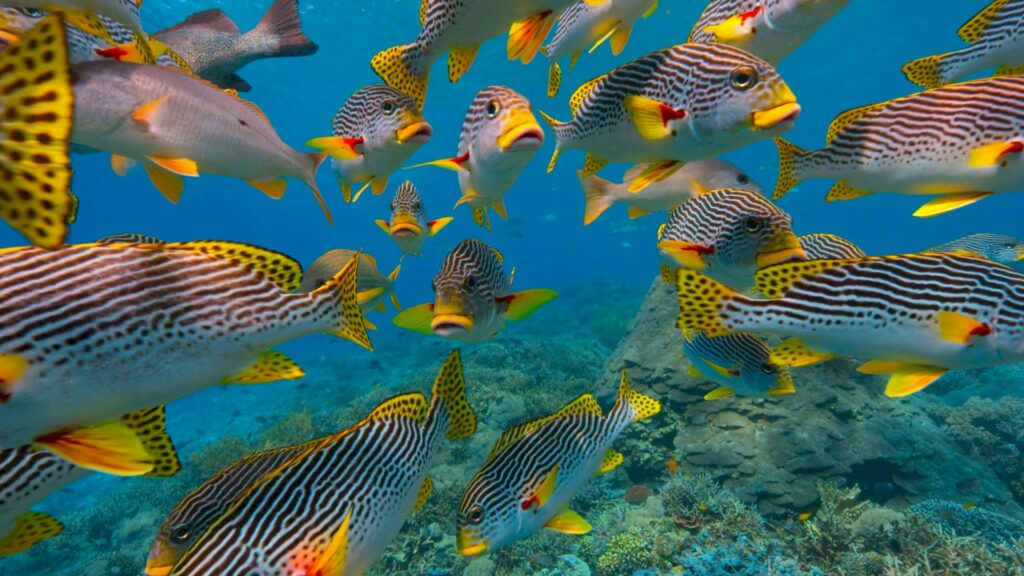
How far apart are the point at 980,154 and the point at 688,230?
182 cm

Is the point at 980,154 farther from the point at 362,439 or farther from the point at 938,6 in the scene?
the point at 938,6

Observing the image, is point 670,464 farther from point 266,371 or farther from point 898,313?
point 266,371

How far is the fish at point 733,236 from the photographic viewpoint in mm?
3408

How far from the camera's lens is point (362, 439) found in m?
2.62

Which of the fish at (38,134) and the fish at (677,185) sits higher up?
the fish at (38,134)

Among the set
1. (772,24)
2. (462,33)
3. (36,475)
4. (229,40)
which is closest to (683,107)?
(772,24)

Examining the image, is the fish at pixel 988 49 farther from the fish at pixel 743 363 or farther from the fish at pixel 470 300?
the fish at pixel 470 300

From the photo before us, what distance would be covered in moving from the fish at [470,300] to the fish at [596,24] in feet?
5.38

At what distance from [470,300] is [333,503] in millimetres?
1522

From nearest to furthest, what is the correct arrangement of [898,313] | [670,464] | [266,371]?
1. [266,371]
2. [898,313]
3. [670,464]

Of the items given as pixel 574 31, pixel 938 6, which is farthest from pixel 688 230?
pixel 938 6

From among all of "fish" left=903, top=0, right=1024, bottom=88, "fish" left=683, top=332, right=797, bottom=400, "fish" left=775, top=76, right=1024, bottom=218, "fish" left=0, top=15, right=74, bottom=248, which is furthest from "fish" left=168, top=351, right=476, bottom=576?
"fish" left=903, top=0, right=1024, bottom=88

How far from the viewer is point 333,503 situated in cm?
237

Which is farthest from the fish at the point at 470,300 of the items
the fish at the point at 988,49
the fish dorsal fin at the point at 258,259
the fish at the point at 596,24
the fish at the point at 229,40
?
the fish at the point at 988,49
